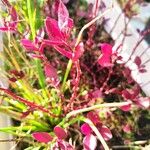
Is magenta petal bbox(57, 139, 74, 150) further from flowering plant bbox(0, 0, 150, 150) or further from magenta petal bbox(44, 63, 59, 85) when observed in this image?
magenta petal bbox(44, 63, 59, 85)

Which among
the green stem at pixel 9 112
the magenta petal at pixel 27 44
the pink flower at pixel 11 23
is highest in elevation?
the pink flower at pixel 11 23

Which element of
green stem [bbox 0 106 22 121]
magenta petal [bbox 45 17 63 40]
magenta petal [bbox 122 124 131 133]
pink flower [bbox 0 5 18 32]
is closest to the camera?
magenta petal [bbox 45 17 63 40]

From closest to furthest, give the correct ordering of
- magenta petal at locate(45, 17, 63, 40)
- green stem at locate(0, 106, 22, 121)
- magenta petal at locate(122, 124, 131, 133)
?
magenta petal at locate(45, 17, 63, 40), green stem at locate(0, 106, 22, 121), magenta petal at locate(122, 124, 131, 133)

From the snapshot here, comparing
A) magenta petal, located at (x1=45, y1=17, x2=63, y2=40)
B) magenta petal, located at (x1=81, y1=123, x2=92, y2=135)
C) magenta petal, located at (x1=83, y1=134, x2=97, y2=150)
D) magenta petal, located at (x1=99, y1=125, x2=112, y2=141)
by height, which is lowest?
magenta petal, located at (x1=83, y1=134, x2=97, y2=150)

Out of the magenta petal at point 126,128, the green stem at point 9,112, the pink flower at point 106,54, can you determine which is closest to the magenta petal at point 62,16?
the pink flower at point 106,54

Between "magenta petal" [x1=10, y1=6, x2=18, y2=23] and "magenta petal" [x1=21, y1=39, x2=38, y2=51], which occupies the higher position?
"magenta petal" [x1=10, y1=6, x2=18, y2=23]

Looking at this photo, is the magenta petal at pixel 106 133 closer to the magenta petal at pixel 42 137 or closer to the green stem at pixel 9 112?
the magenta petal at pixel 42 137

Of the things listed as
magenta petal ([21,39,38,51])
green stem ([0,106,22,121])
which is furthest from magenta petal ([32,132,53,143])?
magenta petal ([21,39,38,51])

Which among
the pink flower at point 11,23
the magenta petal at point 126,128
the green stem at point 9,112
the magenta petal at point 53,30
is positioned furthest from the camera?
the magenta petal at point 126,128

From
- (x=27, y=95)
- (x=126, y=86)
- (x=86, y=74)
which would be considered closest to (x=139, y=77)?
(x=126, y=86)
